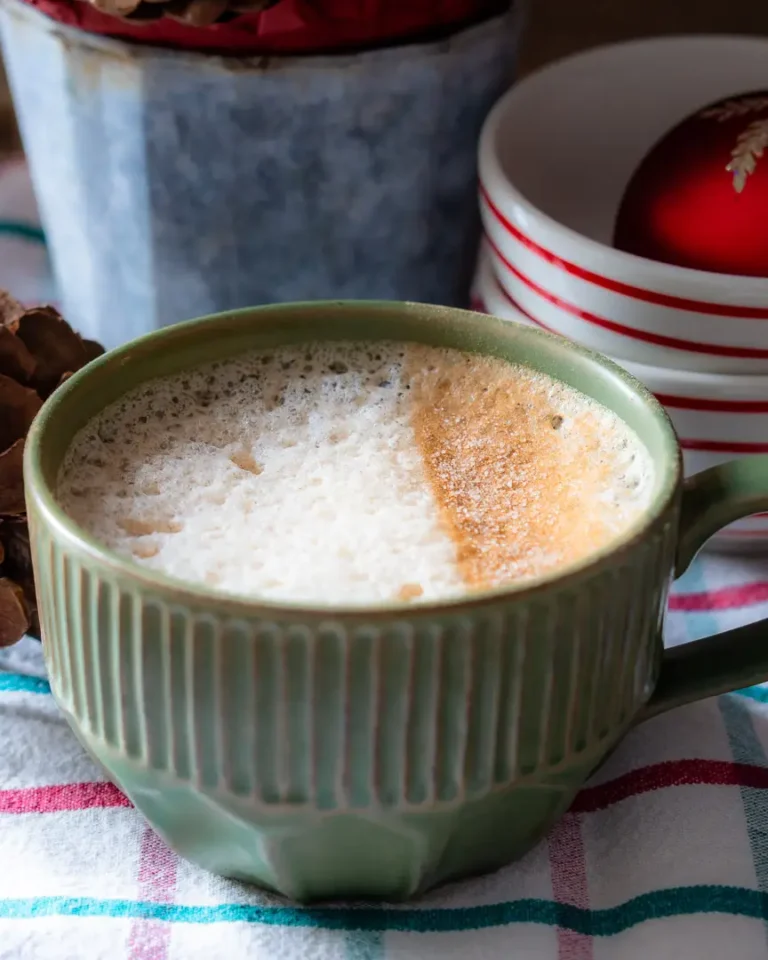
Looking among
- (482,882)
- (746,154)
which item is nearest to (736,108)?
(746,154)

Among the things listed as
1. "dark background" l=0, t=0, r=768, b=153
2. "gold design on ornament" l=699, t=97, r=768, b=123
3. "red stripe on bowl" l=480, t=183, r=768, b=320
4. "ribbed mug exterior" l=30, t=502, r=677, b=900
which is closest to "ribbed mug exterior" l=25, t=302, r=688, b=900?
"ribbed mug exterior" l=30, t=502, r=677, b=900

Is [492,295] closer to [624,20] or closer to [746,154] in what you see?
[746,154]

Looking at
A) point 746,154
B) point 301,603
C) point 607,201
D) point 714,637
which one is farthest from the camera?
point 607,201

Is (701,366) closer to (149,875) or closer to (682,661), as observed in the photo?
(682,661)

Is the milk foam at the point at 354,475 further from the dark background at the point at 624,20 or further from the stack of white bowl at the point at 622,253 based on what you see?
the dark background at the point at 624,20

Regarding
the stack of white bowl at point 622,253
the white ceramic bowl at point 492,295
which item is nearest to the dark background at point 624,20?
the stack of white bowl at point 622,253

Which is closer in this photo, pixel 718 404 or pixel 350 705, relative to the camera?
pixel 350 705

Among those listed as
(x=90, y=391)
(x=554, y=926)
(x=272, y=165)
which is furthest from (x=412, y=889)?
(x=272, y=165)
